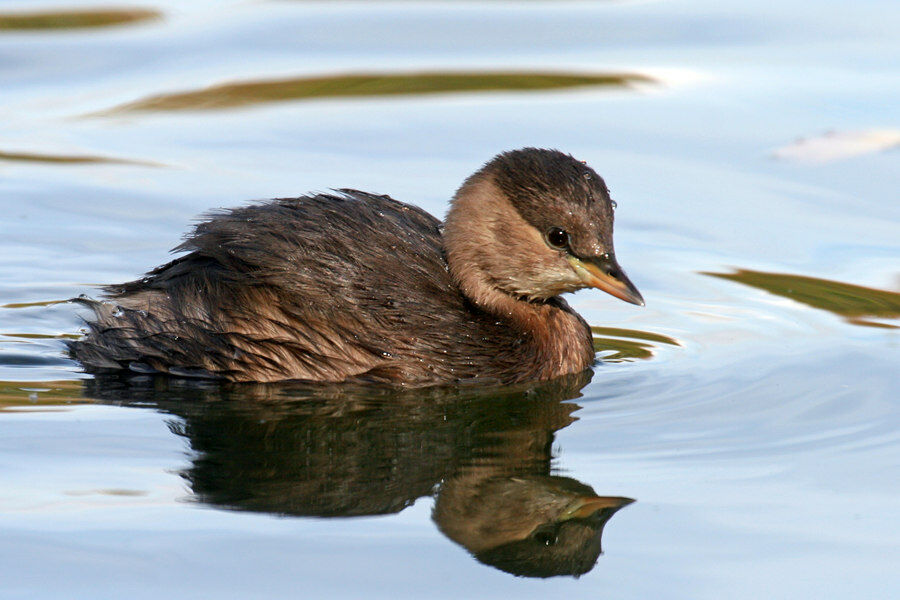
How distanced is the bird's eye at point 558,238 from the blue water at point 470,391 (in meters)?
0.74

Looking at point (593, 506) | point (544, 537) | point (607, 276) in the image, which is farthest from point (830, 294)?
point (544, 537)

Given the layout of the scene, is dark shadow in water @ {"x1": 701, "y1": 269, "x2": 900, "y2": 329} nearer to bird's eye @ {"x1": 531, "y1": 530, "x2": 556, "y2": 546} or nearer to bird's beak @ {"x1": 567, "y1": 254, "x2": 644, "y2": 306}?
bird's beak @ {"x1": 567, "y1": 254, "x2": 644, "y2": 306}

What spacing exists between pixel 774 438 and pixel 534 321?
1507 mm

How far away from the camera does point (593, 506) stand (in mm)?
6074

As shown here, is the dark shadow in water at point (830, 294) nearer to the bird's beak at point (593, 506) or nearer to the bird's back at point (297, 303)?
the bird's back at point (297, 303)

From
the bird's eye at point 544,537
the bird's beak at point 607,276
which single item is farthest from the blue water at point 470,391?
the bird's beak at point 607,276

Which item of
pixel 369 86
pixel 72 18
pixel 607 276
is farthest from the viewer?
pixel 72 18

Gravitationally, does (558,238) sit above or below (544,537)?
above

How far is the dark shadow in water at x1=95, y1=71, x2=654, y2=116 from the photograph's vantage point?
41.4 ft

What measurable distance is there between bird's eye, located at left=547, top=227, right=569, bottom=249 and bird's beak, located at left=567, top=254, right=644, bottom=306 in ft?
0.37

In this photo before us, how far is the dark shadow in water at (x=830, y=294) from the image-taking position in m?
8.85

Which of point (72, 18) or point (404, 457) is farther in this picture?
point (72, 18)

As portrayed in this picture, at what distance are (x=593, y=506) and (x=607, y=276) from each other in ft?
5.94

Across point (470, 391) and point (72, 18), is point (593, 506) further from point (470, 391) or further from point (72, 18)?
point (72, 18)
